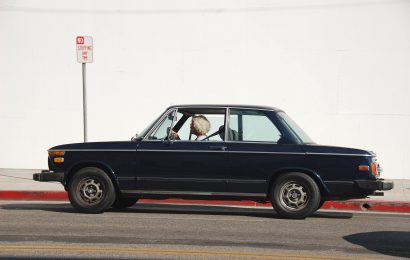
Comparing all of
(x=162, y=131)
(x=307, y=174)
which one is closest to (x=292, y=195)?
(x=307, y=174)

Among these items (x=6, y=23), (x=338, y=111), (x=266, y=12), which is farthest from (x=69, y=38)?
(x=338, y=111)

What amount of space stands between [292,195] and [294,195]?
0.09 feet

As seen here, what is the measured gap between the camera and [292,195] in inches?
452

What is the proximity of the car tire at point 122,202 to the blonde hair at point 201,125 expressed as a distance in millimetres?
1552

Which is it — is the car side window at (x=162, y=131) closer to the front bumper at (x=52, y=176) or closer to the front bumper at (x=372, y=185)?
the front bumper at (x=52, y=176)

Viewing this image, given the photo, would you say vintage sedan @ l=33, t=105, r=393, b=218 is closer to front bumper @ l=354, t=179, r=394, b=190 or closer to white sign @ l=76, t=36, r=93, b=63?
front bumper @ l=354, t=179, r=394, b=190

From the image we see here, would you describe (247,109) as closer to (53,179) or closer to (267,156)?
(267,156)

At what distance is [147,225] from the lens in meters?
10.4

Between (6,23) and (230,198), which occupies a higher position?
(6,23)

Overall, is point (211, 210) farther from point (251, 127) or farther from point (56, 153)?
point (56, 153)

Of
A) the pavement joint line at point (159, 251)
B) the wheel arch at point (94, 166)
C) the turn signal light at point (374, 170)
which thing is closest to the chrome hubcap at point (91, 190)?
the wheel arch at point (94, 166)

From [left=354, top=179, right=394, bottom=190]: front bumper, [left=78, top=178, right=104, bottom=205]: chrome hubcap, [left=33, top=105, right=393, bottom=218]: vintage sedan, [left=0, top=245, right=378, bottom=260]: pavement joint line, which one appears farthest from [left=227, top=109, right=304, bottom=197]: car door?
[left=0, top=245, right=378, bottom=260]: pavement joint line

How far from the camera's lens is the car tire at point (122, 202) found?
1257 cm

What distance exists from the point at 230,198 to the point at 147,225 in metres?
1.65
